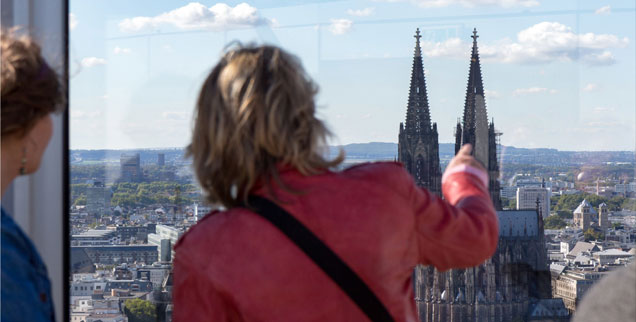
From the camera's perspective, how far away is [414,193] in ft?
3.55

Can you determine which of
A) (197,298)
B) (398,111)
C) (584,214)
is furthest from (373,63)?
(197,298)

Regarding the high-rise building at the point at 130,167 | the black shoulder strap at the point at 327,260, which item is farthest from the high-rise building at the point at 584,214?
the high-rise building at the point at 130,167

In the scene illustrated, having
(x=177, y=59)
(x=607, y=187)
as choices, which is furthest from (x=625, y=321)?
(x=177, y=59)

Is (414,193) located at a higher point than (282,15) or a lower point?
lower

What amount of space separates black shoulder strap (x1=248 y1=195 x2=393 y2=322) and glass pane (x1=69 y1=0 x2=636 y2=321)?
0.53m

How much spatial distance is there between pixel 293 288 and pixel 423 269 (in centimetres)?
128

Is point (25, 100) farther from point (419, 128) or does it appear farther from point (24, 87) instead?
point (419, 128)

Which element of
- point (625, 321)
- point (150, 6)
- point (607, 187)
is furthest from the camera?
point (150, 6)

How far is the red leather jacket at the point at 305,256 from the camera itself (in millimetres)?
1017

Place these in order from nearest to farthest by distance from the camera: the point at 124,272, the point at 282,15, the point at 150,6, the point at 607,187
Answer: the point at 607,187
the point at 282,15
the point at 150,6
the point at 124,272

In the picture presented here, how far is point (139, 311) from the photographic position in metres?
2.01

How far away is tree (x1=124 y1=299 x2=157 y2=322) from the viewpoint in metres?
1.99

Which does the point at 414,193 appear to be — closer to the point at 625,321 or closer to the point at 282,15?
the point at 625,321

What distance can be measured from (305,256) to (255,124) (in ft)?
0.72
